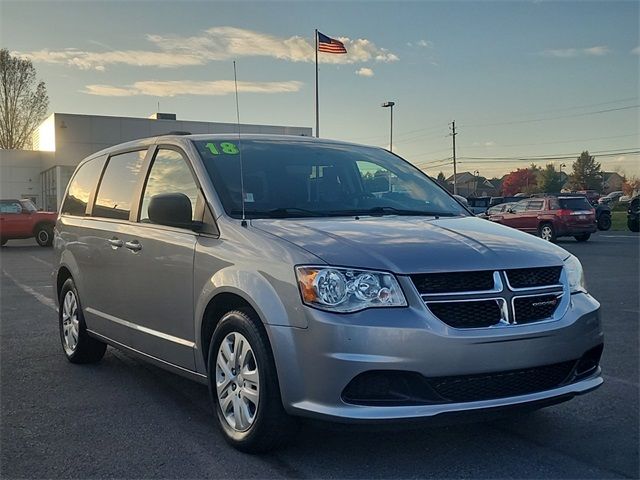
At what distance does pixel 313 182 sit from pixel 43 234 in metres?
20.7

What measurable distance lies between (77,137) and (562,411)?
139ft

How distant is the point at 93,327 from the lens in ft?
18.4

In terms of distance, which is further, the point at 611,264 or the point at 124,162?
the point at 611,264

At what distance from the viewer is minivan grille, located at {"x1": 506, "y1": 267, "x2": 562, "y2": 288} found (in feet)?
11.6

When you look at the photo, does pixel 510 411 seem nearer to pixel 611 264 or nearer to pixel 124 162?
pixel 124 162

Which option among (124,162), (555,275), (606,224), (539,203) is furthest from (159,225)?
(606,224)

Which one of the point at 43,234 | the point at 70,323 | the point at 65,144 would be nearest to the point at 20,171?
the point at 65,144

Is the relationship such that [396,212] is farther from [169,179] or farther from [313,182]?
[169,179]

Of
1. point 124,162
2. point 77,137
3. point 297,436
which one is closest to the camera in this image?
point 297,436

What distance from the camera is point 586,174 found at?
379ft

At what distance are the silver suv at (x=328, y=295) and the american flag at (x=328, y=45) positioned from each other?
25322 millimetres

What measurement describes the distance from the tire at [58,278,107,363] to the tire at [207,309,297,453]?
226 cm

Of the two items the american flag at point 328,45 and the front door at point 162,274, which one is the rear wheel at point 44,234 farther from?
the front door at point 162,274

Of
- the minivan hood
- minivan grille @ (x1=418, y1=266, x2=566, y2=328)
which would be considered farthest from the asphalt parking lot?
the minivan hood
